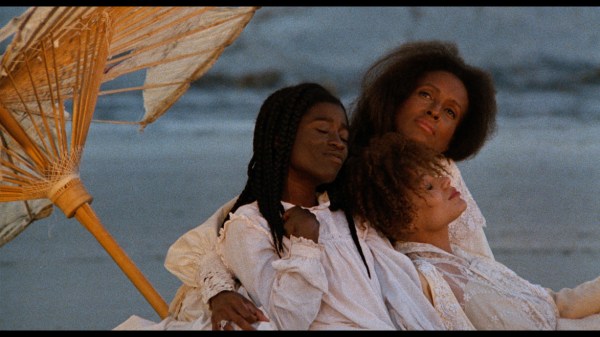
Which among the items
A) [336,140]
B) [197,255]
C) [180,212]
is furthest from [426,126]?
[180,212]

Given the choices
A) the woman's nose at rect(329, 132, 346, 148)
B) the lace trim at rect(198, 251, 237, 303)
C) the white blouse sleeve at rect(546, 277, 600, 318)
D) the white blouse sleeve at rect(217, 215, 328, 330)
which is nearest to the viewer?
the white blouse sleeve at rect(217, 215, 328, 330)

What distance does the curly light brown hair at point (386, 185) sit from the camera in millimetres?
4008

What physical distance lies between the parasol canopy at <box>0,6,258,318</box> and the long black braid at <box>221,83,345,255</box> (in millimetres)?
611

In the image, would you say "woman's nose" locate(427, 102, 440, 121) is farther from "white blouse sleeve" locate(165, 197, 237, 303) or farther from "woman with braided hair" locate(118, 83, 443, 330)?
"white blouse sleeve" locate(165, 197, 237, 303)

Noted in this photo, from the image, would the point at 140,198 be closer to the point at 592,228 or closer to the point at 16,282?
the point at 16,282

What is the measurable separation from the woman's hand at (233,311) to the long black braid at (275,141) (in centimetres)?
28

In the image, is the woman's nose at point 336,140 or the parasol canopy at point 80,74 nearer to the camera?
the woman's nose at point 336,140

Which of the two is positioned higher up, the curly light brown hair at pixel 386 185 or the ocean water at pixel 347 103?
the curly light brown hair at pixel 386 185

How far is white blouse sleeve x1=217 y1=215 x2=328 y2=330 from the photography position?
360 cm

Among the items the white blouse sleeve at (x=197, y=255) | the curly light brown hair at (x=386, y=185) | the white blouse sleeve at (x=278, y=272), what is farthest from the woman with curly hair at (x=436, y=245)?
the white blouse sleeve at (x=197, y=255)

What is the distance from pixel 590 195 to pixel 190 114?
3543mm

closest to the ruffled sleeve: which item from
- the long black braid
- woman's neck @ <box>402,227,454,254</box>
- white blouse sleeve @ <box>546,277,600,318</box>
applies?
the long black braid

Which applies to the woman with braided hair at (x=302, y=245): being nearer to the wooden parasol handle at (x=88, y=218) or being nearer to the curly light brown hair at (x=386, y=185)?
the curly light brown hair at (x=386, y=185)
